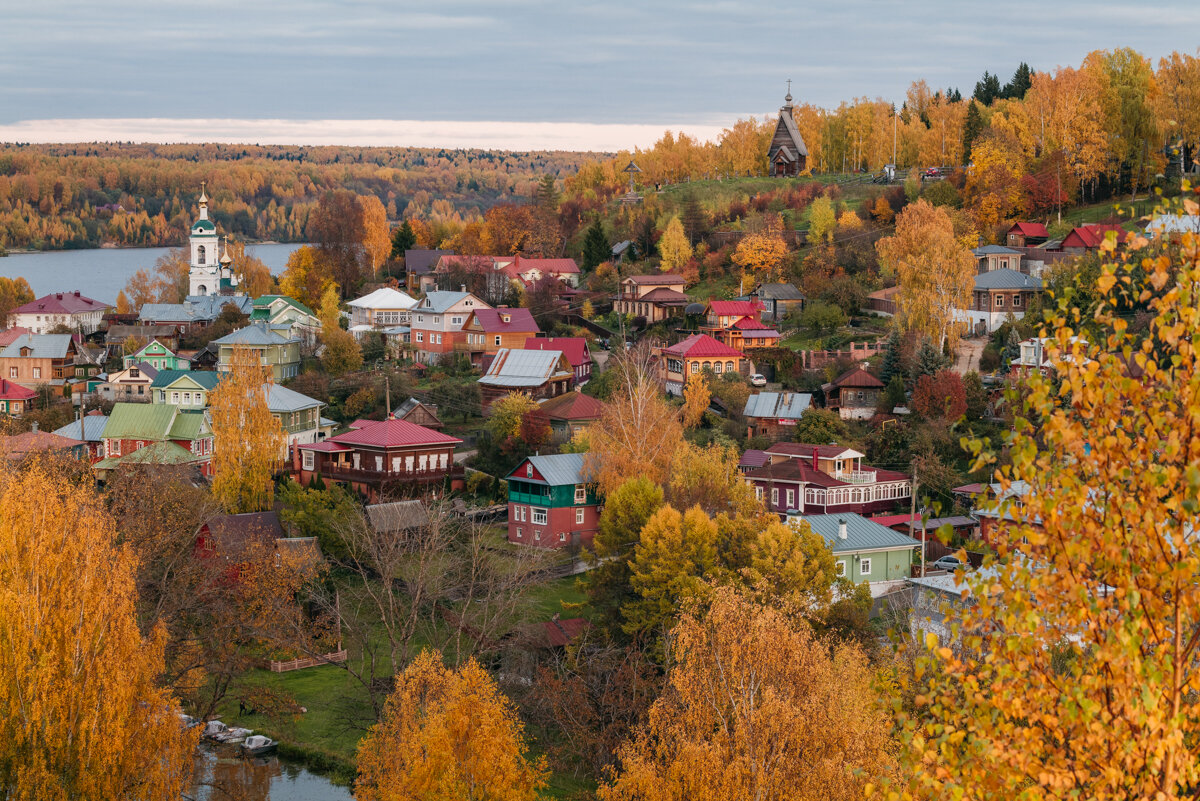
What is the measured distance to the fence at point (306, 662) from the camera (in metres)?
31.4

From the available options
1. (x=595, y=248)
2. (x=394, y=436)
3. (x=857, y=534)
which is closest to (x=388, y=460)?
(x=394, y=436)

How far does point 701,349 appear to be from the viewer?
5103 centimetres

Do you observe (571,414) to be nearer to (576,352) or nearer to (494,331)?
(576,352)

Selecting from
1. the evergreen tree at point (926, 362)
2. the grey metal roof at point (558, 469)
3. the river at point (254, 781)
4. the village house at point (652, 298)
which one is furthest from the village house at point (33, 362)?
the evergreen tree at point (926, 362)

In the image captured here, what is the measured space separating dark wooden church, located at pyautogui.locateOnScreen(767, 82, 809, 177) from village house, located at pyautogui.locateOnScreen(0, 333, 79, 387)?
48.5 m

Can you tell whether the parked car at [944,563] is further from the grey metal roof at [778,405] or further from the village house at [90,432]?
the village house at [90,432]

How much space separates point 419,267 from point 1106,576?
7436 cm

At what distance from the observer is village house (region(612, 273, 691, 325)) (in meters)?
62.2

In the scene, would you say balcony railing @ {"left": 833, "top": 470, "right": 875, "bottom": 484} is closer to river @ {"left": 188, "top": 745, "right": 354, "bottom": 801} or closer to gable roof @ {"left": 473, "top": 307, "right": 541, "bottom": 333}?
river @ {"left": 188, "top": 745, "right": 354, "bottom": 801}

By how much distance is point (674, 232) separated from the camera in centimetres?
7025

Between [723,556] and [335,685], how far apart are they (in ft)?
33.1

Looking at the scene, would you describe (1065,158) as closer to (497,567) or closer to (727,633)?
(497,567)

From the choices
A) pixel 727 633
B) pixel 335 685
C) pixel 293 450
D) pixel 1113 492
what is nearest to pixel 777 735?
pixel 727 633

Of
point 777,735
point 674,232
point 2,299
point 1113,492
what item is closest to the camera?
point 1113,492
